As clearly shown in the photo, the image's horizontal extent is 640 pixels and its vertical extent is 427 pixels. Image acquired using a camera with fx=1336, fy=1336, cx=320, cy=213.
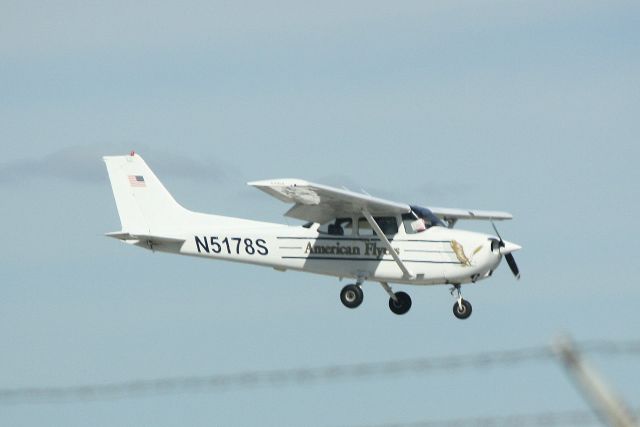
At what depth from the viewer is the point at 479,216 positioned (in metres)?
33.8

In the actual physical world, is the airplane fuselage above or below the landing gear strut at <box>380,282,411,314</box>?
above

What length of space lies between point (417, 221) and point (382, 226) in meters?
0.74

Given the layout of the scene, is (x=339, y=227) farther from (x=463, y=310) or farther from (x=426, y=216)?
(x=463, y=310)

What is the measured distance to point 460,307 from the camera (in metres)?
27.9

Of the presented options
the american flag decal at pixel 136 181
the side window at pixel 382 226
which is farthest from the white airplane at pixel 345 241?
the american flag decal at pixel 136 181

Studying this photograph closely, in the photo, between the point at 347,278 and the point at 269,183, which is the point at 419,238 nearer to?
the point at 347,278

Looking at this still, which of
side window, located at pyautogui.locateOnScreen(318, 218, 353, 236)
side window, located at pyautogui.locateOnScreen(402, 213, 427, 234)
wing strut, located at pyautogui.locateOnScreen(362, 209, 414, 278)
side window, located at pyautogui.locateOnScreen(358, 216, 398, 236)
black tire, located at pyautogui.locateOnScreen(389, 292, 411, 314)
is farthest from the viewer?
black tire, located at pyautogui.locateOnScreen(389, 292, 411, 314)

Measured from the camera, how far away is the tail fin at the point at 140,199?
30266mm

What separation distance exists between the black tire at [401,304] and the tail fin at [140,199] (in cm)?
505

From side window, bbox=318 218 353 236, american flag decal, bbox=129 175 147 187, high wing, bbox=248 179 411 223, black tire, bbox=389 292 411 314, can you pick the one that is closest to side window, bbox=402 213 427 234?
high wing, bbox=248 179 411 223

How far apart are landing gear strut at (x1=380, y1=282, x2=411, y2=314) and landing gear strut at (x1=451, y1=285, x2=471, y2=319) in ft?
5.54

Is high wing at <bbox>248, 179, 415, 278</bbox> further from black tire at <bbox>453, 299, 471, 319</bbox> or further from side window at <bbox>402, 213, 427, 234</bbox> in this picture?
black tire at <bbox>453, 299, 471, 319</bbox>

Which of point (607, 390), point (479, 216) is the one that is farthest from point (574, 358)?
point (479, 216)

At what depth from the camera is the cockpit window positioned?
27953 millimetres
